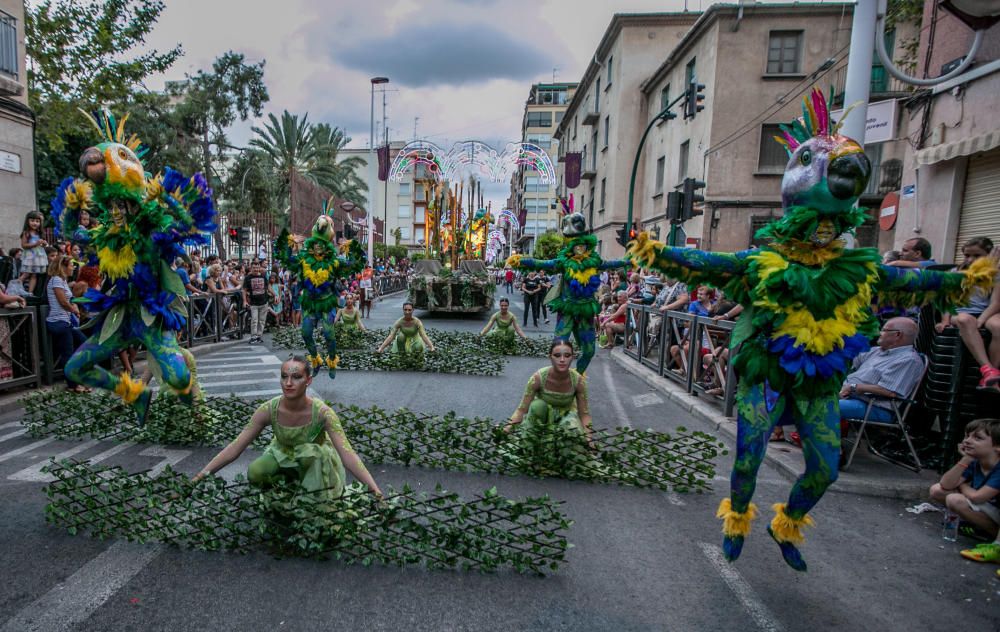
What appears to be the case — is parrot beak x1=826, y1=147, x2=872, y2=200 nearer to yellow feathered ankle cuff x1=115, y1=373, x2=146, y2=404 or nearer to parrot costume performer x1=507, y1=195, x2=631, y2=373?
parrot costume performer x1=507, y1=195, x2=631, y2=373

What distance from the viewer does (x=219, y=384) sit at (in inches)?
306

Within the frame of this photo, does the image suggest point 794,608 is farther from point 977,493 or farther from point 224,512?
point 224,512

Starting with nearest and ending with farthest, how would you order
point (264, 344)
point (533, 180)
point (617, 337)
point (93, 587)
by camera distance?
1. point (93, 587)
2. point (264, 344)
3. point (617, 337)
4. point (533, 180)

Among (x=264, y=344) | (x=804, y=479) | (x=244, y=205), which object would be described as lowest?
(x=264, y=344)

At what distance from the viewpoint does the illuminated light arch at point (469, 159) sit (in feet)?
61.9

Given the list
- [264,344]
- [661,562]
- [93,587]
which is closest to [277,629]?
[93,587]

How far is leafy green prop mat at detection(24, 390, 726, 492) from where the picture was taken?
179 inches

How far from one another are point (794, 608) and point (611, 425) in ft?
11.3

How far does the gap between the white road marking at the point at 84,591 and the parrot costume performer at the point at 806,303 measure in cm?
328

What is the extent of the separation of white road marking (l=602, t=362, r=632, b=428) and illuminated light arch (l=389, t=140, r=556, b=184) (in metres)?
10.7

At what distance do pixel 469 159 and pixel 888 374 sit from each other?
17.4 meters

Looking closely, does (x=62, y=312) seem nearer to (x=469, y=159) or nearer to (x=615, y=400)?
(x=615, y=400)

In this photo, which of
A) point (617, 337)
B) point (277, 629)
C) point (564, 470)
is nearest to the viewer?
point (277, 629)

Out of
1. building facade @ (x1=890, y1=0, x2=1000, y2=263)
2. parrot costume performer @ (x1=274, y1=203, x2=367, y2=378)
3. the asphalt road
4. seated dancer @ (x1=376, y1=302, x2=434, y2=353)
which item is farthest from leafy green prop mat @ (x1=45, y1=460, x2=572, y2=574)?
building facade @ (x1=890, y1=0, x2=1000, y2=263)
